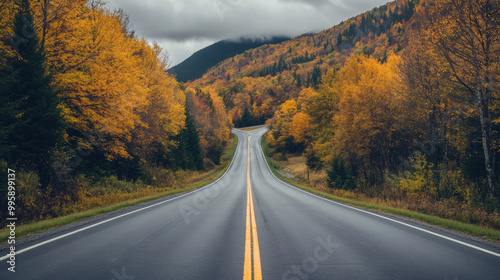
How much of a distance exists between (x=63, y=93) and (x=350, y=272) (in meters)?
16.6

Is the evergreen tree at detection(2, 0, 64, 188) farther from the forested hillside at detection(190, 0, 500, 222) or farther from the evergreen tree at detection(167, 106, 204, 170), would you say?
the evergreen tree at detection(167, 106, 204, 170)

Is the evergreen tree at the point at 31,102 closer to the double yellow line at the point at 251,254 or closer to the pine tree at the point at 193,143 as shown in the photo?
the double yellow line at the point at 251,254

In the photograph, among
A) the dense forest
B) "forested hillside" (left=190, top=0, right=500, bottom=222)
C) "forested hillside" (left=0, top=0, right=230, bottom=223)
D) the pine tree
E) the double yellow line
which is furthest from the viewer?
the pine tree

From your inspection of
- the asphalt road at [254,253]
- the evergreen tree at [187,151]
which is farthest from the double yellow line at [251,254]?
the evergreen tree at [187,151]

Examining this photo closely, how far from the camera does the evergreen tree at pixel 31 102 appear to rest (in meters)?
10.8

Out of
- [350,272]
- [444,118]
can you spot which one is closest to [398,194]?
[444,118]

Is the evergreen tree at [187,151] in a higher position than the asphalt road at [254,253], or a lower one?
higher

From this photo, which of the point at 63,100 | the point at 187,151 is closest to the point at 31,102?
the point at 63,100

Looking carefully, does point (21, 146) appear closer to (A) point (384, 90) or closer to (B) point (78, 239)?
(B) point (78, 239)

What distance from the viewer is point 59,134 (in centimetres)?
1211

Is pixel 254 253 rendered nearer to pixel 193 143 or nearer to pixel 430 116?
pixel 430 116

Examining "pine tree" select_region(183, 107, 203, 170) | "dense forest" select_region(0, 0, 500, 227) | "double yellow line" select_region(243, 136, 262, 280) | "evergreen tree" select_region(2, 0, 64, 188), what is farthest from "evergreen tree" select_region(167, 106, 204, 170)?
"double yellow line" select_region(243, 136, 262, 280)

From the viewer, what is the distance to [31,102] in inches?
444

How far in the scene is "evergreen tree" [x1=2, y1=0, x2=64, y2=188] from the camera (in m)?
10.8
